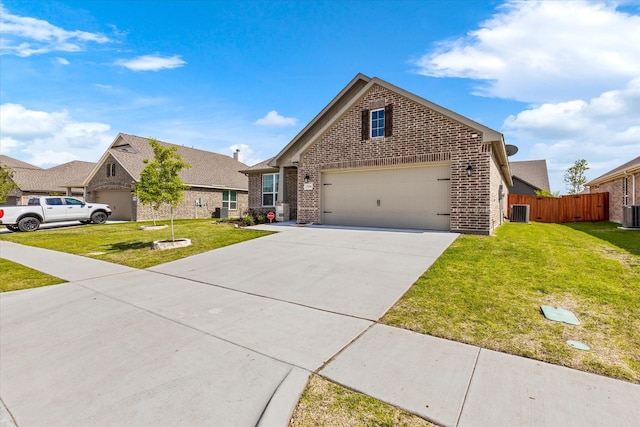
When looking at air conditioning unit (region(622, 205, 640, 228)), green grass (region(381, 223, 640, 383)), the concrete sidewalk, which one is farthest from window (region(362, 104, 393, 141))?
air conditioning unit (region(622, 205, 640, 228))

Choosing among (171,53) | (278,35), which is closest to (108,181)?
(171,53)

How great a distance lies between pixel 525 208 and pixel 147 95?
66.6ft

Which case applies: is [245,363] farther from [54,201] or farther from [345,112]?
[54,201]

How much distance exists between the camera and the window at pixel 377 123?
38.6 ft

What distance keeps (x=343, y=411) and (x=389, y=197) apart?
10007 mm

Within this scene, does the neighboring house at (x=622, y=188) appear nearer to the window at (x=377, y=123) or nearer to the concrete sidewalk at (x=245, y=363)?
the window at (x=377, y=123)

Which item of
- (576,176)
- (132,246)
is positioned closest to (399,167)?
(132,246)

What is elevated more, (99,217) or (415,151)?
(415,151)

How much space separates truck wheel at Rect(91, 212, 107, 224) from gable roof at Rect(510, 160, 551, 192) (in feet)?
110

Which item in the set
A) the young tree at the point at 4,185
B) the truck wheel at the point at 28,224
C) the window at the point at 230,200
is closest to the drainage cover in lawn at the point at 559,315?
the truck wheel at the point at 28,224

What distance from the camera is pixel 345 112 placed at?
1256cm

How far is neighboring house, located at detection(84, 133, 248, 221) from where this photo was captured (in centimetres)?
2256

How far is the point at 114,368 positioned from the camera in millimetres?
3154

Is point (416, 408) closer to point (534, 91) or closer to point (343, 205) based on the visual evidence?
point (343, 205)
